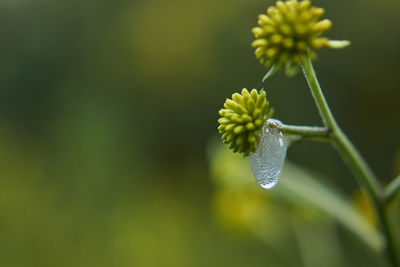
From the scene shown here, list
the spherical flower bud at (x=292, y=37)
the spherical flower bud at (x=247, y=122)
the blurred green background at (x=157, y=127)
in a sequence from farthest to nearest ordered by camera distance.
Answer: the blurred green background at (x=157, y=127) → the spherical flower bud at (x=247, y=122) → the spherical flower bud at (x=292, y=37)

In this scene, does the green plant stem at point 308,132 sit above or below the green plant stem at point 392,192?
above

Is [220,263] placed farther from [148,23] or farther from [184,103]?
[148,23]

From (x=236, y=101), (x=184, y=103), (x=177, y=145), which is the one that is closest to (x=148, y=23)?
(x=184, y=103)

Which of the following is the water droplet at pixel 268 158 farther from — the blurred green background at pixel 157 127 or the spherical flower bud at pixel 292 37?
the blurred green background at pixel 157 127

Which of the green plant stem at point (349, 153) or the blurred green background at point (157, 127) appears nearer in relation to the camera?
the green plant stem at point (349, 153)

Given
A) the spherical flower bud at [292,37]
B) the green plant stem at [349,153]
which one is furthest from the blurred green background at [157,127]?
the spherical flower bud at [292,37]

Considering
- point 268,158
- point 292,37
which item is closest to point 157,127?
point 268,158
